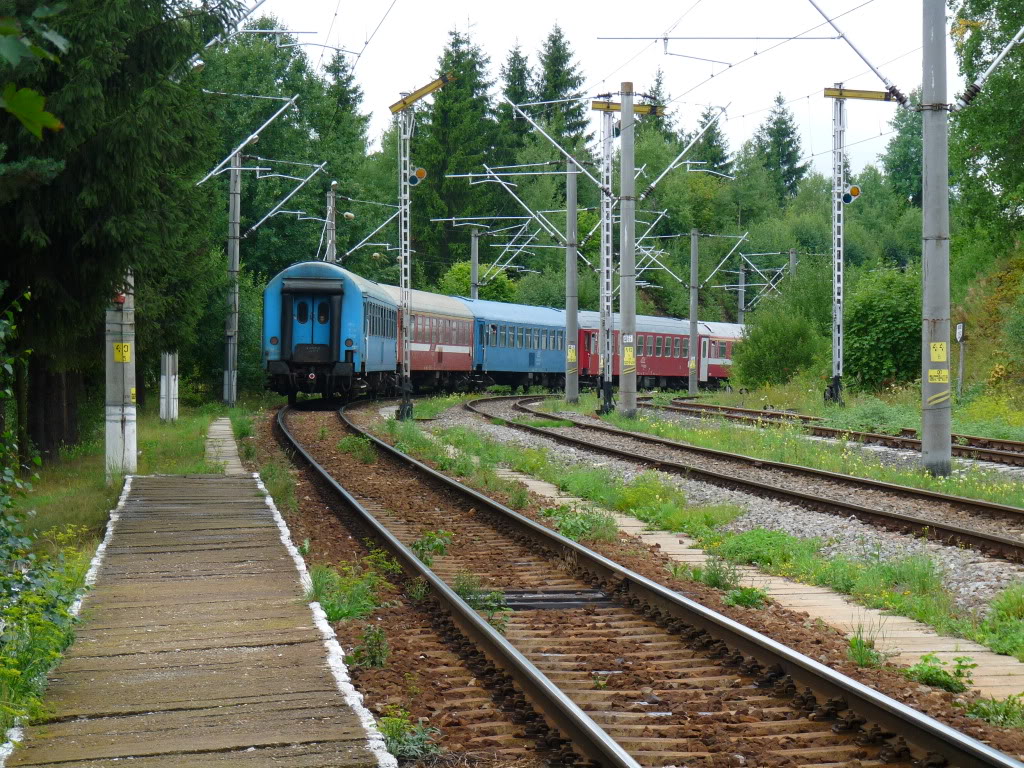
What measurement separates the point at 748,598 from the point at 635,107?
931 inches

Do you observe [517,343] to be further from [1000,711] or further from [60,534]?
[1000,711]

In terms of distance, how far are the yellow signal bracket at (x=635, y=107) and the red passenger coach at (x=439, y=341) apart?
355 inches

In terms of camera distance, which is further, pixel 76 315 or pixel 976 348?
pixel 976 348

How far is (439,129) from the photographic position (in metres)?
77.4

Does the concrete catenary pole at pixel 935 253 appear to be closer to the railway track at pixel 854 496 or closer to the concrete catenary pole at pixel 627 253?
the railway track at pixel 854 496

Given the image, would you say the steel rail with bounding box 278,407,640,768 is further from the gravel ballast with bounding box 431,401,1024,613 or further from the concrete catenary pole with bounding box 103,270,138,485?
the concrete catenary pole with bounding box 103,270,138,485

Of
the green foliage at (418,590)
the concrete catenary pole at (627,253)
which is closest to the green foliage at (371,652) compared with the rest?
the green foliage at (418,590)

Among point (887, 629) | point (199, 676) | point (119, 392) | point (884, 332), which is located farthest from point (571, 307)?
point (199, 676)

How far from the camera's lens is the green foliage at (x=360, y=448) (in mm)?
20578

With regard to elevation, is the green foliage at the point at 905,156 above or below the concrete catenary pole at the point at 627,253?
above

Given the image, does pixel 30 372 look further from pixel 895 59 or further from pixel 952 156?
pixel 952 156

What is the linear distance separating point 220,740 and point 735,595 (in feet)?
14.8

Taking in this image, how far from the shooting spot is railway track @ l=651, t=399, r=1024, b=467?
19.0 meters

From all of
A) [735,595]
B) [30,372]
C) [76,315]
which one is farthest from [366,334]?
[735,595]
